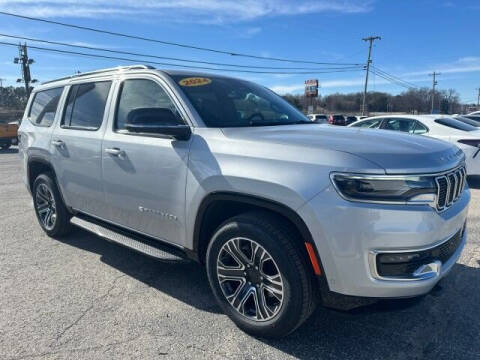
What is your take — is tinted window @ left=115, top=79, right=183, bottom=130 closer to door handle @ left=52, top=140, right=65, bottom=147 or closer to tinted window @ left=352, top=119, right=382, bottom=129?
door handle @ left=52, top=140, right=65, bottom=147

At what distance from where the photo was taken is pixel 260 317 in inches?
110

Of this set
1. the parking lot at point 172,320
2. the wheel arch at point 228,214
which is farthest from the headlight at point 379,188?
the parking lot at point 172,320

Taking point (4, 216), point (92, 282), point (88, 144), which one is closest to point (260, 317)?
point (92, 282)

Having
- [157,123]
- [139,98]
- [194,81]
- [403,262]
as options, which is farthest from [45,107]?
[403,262]

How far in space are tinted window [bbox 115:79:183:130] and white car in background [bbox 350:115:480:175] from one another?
4.65 meters

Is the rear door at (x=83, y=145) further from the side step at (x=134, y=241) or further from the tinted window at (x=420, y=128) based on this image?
the tinted window at (x=420, y=128)

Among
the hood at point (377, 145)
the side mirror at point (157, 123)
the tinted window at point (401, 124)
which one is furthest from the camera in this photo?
the tinted window at point (401, 124)

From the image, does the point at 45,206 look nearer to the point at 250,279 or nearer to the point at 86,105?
the point at 86,105

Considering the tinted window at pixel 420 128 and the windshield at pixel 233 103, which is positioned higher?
the windshield at pixel 233 103

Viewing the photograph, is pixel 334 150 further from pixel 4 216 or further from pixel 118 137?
pixel 4 216

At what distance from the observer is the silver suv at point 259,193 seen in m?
2.28

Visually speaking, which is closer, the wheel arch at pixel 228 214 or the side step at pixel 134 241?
the wheel arch at pixel 228 214

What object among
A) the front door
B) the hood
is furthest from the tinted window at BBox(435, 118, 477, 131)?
the front door

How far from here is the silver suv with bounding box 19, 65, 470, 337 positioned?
2.28 meters
